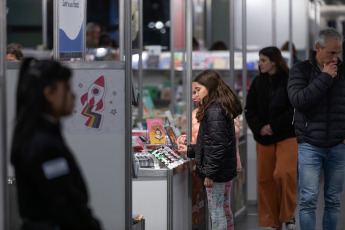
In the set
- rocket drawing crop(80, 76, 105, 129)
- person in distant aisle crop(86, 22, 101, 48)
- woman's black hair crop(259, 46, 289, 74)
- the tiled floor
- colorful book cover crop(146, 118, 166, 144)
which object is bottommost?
the tiled floor

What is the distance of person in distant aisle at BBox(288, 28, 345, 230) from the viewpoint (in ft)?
17.6

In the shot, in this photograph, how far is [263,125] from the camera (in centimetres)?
684

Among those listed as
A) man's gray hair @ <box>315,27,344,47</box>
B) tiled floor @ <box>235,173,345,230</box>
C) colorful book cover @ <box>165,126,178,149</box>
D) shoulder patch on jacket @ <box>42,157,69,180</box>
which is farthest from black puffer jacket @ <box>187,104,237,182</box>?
shoulder patch on jacket @ <box>42,157,69,180</box>

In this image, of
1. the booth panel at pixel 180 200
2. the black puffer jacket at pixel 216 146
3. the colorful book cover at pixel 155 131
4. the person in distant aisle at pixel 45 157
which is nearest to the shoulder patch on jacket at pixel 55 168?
the person in distant aisle at pixel 45 157

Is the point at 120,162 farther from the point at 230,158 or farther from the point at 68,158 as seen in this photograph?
the point at 68,158

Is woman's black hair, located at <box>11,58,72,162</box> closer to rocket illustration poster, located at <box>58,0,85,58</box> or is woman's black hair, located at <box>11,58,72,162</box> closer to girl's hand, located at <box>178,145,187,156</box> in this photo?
rocket illustration poster, located at <box>58,0,85,58</box>

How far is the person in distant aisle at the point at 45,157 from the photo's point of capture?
2709 millimetres

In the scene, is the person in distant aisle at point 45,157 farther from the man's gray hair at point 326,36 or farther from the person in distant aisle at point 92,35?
the person in distant aisle at point 92,35

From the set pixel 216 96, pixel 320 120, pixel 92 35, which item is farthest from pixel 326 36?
pixel 92 35

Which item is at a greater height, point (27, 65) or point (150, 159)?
point (27, 65)

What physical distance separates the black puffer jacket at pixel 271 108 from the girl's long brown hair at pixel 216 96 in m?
1.10

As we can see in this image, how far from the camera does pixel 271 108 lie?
6.83m

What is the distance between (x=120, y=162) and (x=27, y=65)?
5.43ft

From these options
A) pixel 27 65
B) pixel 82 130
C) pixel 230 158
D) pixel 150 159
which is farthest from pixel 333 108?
pixel 27 65
